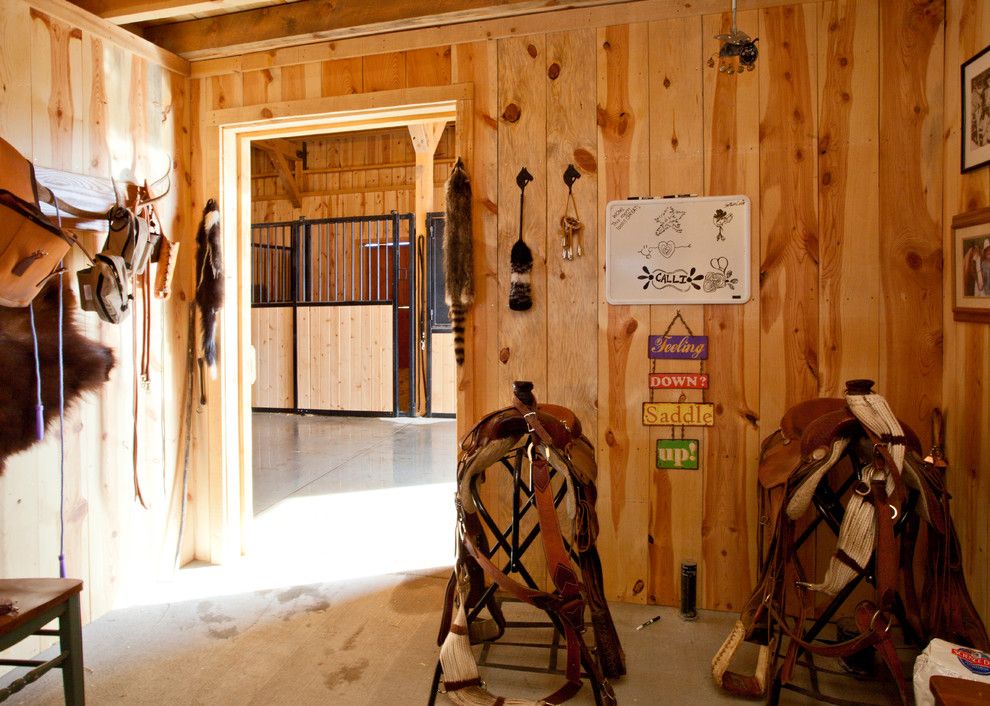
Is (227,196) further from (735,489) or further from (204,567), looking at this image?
(735,489)

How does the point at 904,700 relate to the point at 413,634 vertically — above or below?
above

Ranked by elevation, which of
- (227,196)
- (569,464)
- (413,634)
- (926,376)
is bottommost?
(413,634)

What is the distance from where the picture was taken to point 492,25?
281 cm

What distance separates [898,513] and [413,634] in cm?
166

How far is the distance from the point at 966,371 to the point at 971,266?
341 mm

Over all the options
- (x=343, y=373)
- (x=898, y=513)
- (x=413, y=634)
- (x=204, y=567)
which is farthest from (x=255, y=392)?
(x=898, y=513)

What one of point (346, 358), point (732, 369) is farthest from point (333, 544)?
point (346, 358)

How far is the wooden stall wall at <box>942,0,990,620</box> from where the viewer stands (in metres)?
2.13

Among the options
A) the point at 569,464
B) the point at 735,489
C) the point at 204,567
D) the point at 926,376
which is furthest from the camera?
the point at 204,567

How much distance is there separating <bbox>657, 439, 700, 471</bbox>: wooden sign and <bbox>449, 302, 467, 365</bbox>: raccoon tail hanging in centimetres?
88

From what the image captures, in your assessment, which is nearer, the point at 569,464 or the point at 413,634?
the point at 569,464

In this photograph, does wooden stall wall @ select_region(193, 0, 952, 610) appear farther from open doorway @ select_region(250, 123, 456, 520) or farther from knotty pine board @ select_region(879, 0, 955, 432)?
open doorway @ select_region(250, 123, 456, 520)

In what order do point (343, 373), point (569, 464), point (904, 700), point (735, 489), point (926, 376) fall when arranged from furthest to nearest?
point (343, 373) < point (735, 489) < point (926, 376) < point (569, 464) < point (904, 700)

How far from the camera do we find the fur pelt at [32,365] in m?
2.27
